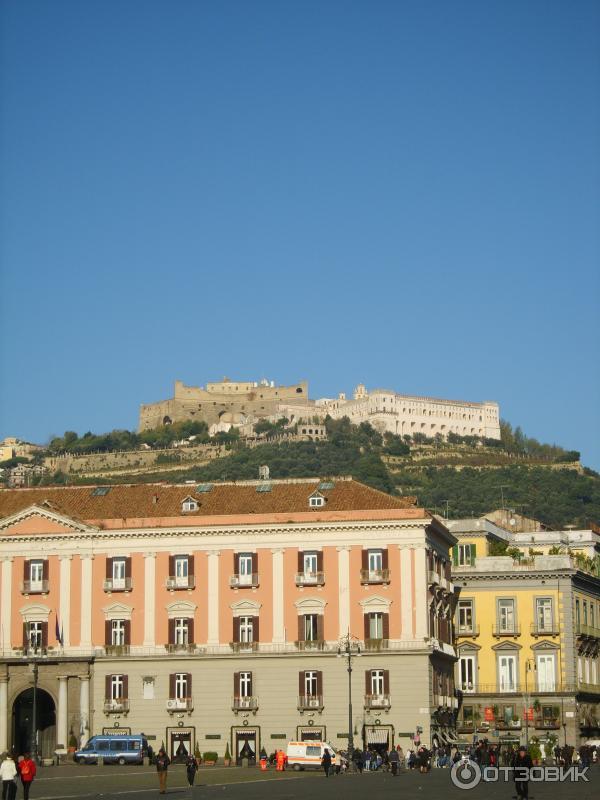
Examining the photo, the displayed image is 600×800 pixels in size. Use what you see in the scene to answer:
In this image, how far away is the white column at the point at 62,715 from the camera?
89.9 m

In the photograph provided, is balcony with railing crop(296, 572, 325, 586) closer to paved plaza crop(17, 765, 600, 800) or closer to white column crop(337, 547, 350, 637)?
white column crop(337, 547, 350, 637)

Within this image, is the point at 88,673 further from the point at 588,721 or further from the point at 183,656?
the point at 588,721

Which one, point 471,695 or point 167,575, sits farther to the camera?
point 471,695

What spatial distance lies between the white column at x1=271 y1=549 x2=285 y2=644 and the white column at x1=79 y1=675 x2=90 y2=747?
1043cm

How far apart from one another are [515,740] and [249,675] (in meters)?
18.6

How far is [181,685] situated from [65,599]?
807 centimetres

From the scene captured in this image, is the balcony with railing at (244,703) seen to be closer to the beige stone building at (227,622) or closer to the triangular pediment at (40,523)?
the beige stone building at (227,622)

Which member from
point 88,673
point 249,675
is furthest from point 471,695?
point 88,673

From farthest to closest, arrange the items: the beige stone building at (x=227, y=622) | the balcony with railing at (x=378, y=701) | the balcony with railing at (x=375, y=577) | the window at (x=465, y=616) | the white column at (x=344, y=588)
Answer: the window at (x=465, y=616), the balcony with railing at (x=375, y=577), the white column at (x=344, y=588), the beige stone building at (x=227, y=622), the balcony with railing at (x=378, y=701)

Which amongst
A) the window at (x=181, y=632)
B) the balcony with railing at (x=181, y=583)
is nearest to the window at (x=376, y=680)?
the window at (x=181, y=632)

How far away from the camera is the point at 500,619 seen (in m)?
103

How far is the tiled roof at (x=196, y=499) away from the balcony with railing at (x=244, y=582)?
3.62 m

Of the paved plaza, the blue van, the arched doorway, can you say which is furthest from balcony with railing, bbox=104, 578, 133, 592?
the paved plaza

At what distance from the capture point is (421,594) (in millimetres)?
89562
